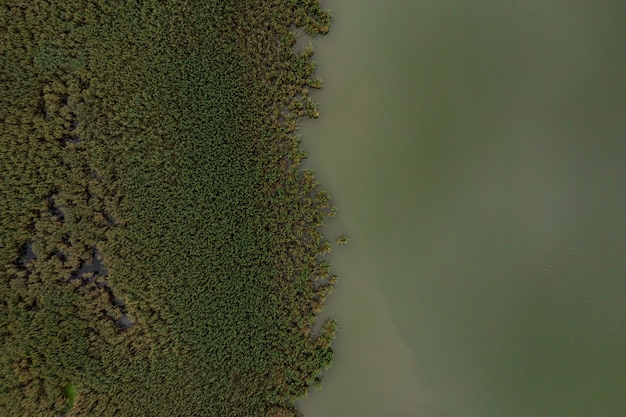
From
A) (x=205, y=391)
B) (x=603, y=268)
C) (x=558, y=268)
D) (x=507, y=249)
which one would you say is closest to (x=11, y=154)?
(x=205, y=391)

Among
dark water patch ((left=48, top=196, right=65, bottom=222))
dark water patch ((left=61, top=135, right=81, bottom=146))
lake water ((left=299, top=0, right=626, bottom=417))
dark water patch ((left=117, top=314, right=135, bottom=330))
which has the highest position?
lake water ((left=299, top=0, right=626, bottom=417))

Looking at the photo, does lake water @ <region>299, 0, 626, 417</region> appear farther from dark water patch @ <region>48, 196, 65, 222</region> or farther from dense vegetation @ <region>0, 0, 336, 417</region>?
dark water patch @ <region>48, 196, 65, 222</region>

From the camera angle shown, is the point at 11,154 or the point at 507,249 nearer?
the point at 11,154

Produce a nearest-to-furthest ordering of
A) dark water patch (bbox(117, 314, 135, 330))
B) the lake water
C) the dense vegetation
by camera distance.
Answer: the dense vegetation < dark water patch (bbox(117, 314, 135, 330)) < the lake water

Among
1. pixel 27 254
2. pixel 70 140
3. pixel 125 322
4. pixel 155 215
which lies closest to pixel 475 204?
pixel 155 215

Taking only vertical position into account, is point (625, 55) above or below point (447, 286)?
above

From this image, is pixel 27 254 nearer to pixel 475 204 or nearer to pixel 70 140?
pixel 70 140

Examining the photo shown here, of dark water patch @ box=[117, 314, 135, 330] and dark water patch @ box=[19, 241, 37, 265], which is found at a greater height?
dark water patch @ box=[117, 314, 135, 330]

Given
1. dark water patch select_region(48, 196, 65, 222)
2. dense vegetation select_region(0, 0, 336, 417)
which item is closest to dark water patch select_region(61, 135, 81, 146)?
dense vegetation select_region(0, 0, 336, 417)

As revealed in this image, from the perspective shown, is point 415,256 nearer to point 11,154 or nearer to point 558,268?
point 558,268
